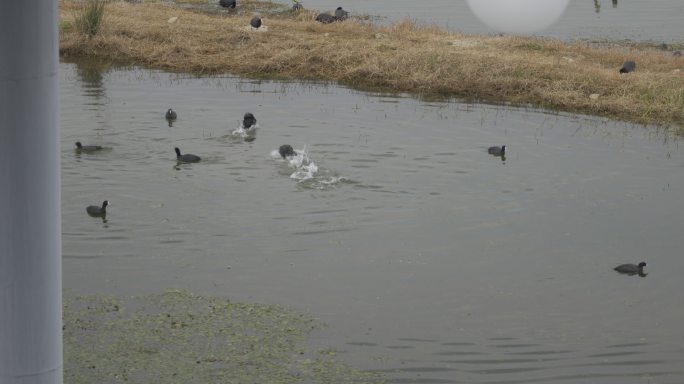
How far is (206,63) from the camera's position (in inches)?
1211

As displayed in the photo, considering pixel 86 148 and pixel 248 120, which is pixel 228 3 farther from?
pixel 86 148

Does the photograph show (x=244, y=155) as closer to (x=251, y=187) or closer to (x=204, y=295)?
(x=251, y=187)

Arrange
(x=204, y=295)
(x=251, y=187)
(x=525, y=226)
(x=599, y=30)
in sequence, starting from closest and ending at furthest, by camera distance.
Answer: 1. (x=204, y=295)
2. (x=525, y=226)
3. (x=251, y=187)
4. (x=599, y=30)

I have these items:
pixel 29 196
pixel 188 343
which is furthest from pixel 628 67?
pixel 29 196

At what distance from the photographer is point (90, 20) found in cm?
3238

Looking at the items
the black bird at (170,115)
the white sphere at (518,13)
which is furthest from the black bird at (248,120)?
the white sphere at (518,13)

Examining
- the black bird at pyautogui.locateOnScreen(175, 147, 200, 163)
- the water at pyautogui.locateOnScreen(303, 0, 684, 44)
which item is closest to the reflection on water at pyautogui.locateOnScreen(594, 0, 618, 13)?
the water at pyautogui.locateOnScreen(303, 0, 684, 44)

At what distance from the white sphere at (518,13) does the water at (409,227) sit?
17031mm

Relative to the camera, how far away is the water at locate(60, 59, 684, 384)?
44.8ft

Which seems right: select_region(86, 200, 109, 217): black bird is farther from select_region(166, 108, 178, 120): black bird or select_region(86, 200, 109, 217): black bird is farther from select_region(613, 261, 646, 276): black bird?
select_region(613, 261, 646, 276): black bird

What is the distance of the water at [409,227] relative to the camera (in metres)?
13.6

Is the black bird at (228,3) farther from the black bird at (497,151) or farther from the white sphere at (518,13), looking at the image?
the black bird at (497,151)

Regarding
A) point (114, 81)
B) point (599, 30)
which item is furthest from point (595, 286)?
point (599, 30)

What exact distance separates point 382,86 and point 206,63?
5305mm
